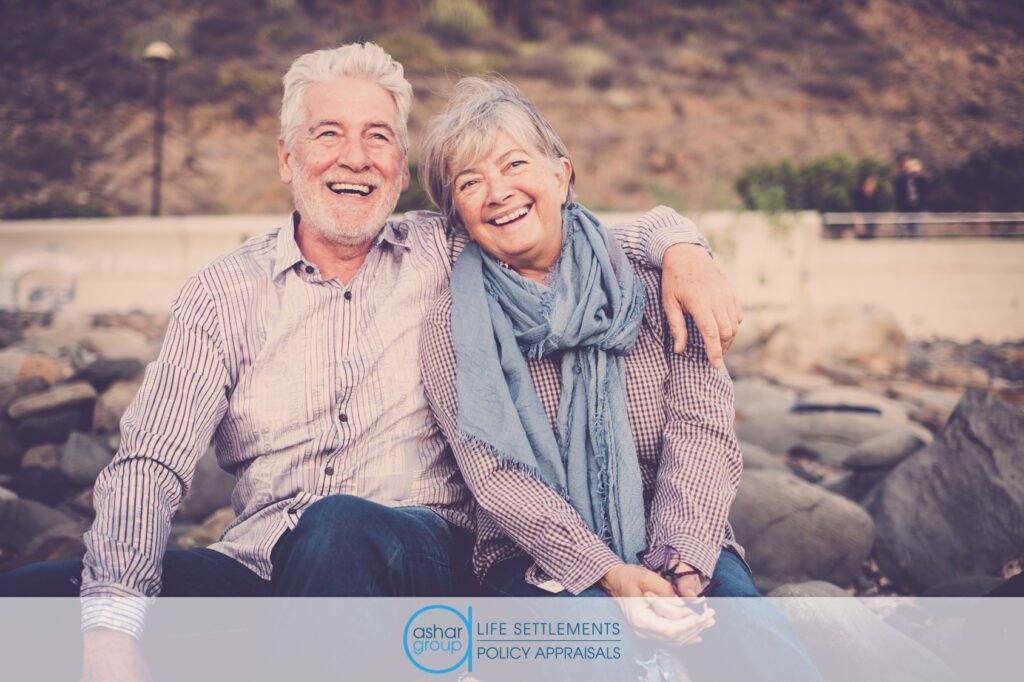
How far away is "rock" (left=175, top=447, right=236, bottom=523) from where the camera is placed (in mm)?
4180

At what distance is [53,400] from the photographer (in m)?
5.04

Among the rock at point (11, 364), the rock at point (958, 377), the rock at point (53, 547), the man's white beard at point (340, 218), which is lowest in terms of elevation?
the rock at point (958, 377)

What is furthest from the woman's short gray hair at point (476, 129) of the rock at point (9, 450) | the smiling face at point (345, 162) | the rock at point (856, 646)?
the rock at point (9, 450)

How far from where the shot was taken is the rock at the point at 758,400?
20.3ft

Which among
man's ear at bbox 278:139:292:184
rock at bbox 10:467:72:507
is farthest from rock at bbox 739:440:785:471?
rock at bbox 10:467:72:507

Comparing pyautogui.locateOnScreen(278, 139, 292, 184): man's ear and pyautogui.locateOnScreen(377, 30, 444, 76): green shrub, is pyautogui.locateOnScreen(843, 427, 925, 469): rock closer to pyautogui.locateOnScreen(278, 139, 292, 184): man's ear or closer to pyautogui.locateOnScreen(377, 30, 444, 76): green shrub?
pyautogui.locateOnScreen(278, 139, 292, 184): man's ear

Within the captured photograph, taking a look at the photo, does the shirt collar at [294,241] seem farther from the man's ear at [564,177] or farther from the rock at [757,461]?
the rock at [757,461]

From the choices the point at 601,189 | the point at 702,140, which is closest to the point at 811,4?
the point at 702,140

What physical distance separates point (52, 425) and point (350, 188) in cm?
360

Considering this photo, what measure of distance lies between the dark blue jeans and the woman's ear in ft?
3.93

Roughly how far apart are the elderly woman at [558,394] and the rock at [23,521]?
8.41ft

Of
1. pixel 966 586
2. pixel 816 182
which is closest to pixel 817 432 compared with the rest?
pixel 966 586

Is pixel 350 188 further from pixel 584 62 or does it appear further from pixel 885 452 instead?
pixel 584 62

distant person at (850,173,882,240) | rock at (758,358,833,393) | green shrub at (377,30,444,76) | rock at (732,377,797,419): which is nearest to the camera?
rock at (732,377,797,419)
